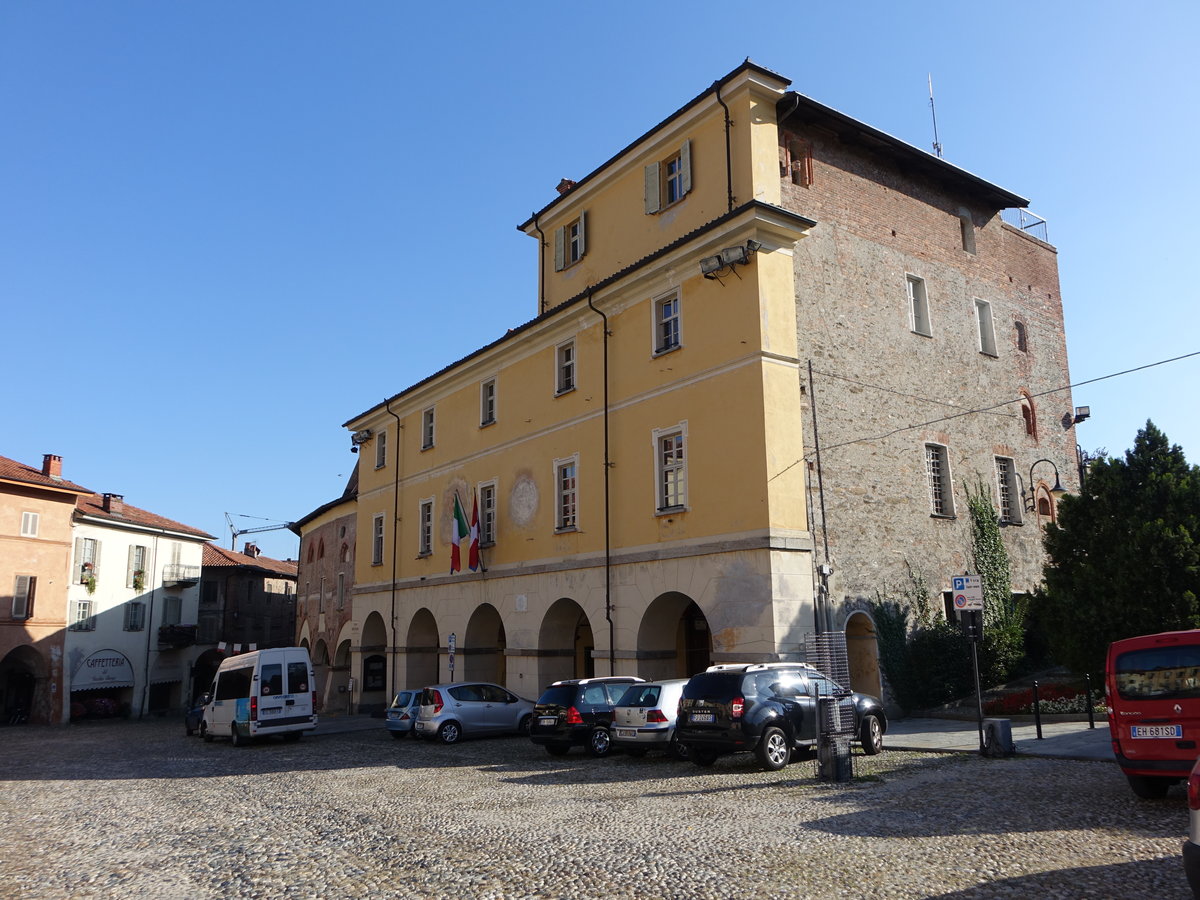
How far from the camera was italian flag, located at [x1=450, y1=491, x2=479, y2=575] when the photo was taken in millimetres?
28906

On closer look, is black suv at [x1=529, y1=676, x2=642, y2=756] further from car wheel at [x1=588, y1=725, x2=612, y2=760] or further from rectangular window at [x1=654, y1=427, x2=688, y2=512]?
rectangular window at [x1=654, y1=427, x2=688, y2=512]

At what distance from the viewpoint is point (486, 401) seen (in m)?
30.2

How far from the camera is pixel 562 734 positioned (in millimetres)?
18250

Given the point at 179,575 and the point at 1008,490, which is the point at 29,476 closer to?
the point at 179,575

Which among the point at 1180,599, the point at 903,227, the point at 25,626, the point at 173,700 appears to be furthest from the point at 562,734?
the point at 173,700

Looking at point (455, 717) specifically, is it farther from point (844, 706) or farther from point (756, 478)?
point (844, 706)

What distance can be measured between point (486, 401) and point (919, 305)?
44.1 ft

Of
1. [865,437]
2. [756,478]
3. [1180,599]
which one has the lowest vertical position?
[1180,599]

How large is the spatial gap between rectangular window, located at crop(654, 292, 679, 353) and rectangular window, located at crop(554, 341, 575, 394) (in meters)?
3.96

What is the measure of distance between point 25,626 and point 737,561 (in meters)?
35.0

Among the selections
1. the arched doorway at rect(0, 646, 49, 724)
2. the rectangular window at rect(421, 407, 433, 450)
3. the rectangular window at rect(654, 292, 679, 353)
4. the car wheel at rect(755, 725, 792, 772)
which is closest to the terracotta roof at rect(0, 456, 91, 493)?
the arched doorway at rect(0, 646, 49, 724)

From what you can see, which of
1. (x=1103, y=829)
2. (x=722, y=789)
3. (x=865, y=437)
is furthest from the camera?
(x=865, y=437)

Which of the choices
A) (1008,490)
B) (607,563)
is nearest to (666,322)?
(607,563)

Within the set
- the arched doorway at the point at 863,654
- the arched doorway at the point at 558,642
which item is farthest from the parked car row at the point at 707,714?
the arched doorway at the point at 558,642
